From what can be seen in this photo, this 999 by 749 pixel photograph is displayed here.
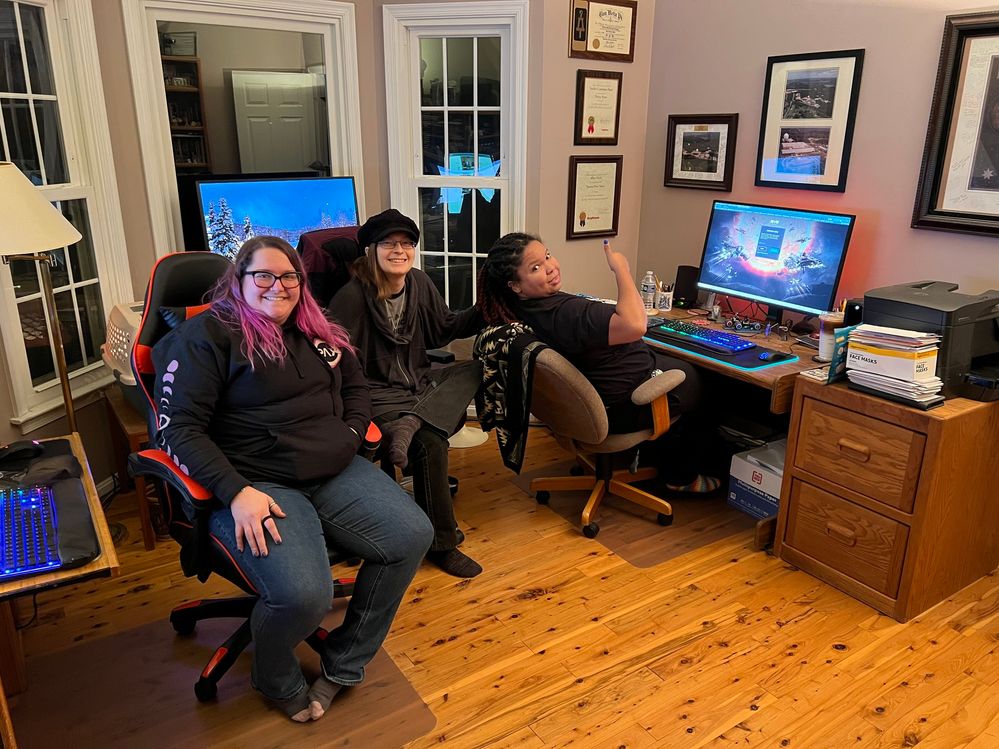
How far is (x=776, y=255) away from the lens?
10.2ft

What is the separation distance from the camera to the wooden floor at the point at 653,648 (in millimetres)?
1940

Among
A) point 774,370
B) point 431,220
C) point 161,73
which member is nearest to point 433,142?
point 431,220

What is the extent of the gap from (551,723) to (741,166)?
2.56 meters

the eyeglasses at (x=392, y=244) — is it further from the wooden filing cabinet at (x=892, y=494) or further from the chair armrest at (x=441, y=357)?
the wooden filing cabinet at (x=892, y=494)

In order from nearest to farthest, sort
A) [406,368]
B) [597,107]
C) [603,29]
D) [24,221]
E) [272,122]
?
1. [24,221]
2. [406,368]
3. [603,29]
4. [597,107]
5. [272,122]

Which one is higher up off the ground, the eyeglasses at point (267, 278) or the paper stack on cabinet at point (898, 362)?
the eyeglasses at point (267, 278)

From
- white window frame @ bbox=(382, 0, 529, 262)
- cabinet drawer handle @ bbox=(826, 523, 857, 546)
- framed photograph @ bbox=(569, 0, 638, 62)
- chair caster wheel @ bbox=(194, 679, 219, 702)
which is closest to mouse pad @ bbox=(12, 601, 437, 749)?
chair caster wheel @ bbox=(194, 679, 219, 702)

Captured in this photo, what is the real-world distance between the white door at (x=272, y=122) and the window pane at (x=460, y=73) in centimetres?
159

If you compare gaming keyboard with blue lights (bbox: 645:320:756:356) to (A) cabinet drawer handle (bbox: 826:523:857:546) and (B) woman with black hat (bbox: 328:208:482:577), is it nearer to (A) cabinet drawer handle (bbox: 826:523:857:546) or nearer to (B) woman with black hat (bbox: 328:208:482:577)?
(A) cabinet drawer handle (bbox: 826:523:857:546)

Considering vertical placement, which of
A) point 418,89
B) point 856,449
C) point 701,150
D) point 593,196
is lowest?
point 856,449

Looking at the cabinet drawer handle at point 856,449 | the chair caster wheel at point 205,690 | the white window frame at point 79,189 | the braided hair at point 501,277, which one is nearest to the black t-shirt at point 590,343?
the braided hair at point 501,277

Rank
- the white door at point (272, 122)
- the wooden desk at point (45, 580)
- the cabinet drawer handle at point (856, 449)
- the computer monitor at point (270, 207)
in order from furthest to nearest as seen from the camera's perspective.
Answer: the white door at point (272, 122), the computer monitor at point (270, 207), the cabinet drawer handle at point (856, 449), the wooden desk at point (45, 580)

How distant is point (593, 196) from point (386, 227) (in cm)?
156

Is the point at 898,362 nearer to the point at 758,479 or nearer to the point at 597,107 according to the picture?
the point at 758,479
